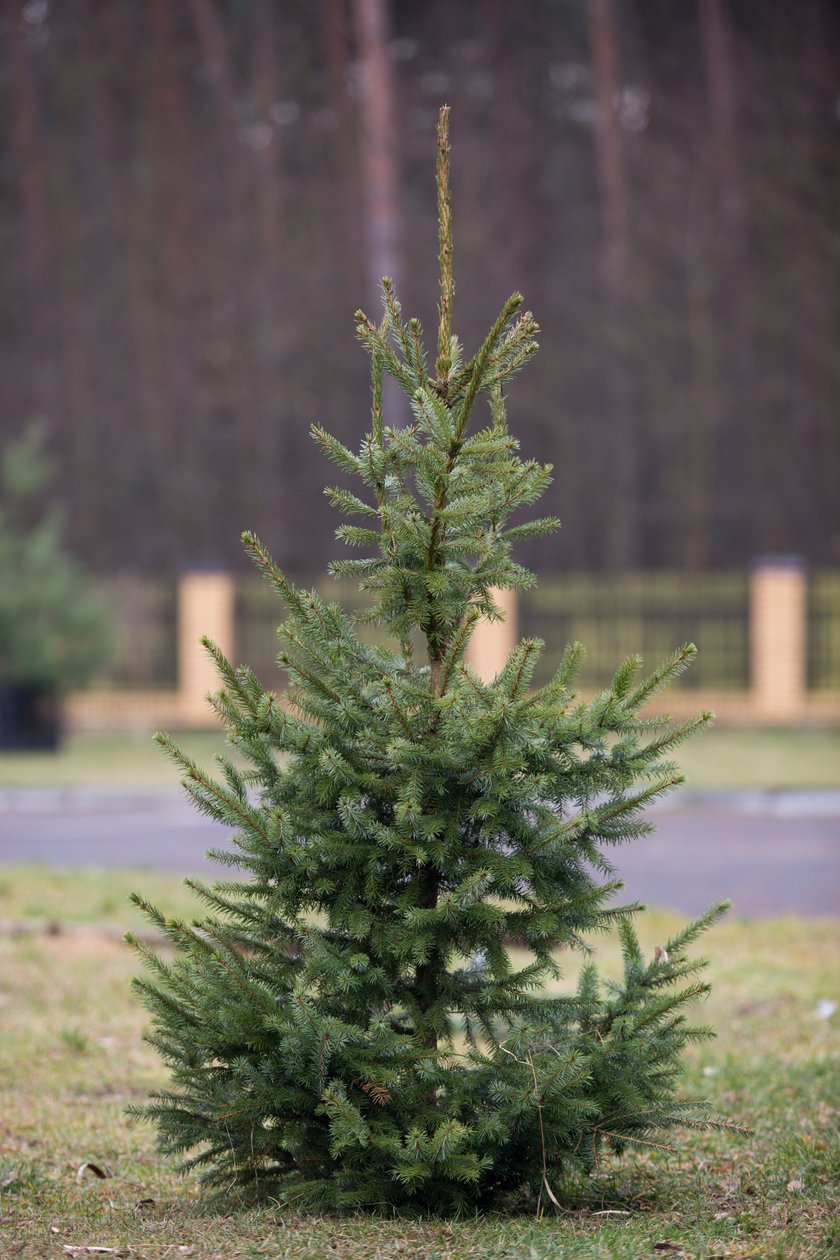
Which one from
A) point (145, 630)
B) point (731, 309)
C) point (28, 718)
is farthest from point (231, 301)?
point (28, 718)

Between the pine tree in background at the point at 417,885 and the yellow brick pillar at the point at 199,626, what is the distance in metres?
19.0

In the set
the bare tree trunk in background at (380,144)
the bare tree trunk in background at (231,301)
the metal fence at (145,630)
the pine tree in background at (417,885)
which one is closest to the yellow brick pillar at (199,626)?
the metal fence at (145,630)

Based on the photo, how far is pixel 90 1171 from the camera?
4.32 metres

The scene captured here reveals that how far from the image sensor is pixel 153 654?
23062 mm

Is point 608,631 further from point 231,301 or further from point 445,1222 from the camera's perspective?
point 445,1222

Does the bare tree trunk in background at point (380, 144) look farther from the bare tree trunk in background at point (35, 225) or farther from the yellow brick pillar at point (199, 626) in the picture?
the bare tree trunk in background at point (35, 225)

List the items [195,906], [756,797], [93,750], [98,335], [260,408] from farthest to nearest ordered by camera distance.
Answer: [98,335] < [260,408] < [93,750] < [756,797] < [195,906]

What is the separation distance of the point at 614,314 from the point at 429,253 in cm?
499

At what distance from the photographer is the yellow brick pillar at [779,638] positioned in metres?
21.5

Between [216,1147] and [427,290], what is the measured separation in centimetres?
3187

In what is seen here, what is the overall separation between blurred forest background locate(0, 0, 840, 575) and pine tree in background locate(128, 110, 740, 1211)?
87.9 feet

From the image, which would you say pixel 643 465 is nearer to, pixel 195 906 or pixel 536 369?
pixel 536 369

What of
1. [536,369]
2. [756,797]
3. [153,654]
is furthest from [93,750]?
[536,369]

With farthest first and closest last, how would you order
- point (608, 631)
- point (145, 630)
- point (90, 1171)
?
1. point (145, 630)
2. point (608, 631)
3. point (90, 1171)
